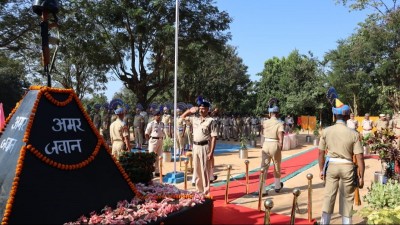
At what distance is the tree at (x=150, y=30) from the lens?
748 inches

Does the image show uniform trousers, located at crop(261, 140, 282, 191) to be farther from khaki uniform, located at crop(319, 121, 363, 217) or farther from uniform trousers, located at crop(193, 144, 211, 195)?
khaki uniform, located at crop(319, 121, 363, 217)

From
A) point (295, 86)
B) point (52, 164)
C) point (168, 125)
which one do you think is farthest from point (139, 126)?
point (295, 86)

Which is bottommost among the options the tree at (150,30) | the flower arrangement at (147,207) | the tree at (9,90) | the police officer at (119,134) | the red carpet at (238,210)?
the red carpet at (238,210)

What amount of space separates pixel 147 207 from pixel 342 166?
8.80ft

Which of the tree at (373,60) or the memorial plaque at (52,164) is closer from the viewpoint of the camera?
the memorial plaque at (52,164)

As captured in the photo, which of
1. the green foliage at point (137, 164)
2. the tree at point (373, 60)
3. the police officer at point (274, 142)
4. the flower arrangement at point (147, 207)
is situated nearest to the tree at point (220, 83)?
the tree at point (373, 60)

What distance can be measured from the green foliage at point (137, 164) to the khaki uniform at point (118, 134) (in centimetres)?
184

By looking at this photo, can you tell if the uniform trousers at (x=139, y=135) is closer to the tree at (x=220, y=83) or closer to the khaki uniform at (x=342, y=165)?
the khaki uniform at (x=342, y=165)

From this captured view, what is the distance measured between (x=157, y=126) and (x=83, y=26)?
12.6 meters

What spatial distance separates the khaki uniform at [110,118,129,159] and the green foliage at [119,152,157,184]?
6.03ft

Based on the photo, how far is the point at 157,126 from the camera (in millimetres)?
8875

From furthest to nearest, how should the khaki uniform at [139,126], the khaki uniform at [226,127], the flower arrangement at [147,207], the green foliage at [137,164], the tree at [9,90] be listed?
the khaki uniform at [226,127], the tree at [9,90], the khaki uniform at [139,126], the green foliage at [137,164], the flower arrangement at [147,207]

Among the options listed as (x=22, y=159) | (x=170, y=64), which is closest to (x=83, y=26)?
(x=170, y=64)

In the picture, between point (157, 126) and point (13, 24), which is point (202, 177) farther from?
point (13, 24)
